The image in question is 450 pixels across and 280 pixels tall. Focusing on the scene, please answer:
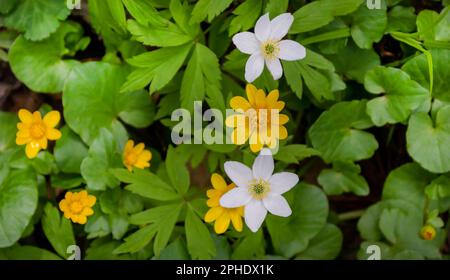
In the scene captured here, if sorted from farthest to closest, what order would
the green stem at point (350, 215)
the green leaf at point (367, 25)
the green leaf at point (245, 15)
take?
the green stem at point (350, 215), the green leaf at point (367, 25), the green leaf at point (245, 15)

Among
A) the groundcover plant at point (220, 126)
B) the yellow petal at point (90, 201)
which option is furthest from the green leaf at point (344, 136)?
the yellow petal at point (90, 201)

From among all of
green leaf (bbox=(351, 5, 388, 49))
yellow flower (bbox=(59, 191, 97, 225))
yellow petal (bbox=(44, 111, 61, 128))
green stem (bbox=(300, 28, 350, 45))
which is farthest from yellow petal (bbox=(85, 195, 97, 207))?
green leaf (bbox=(351, 5, 388, 49))

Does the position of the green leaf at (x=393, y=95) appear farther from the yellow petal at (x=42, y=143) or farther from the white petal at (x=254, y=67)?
the yellow petal at (x=42, y=143)

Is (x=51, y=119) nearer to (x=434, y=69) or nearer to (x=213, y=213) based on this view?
(x=213, y=213)

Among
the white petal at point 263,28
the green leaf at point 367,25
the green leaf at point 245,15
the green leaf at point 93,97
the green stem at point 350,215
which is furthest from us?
the green stem at point 350,215

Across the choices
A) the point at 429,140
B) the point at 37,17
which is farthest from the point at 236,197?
the point at 37,17

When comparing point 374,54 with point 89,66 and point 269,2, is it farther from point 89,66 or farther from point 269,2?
point 89,66
